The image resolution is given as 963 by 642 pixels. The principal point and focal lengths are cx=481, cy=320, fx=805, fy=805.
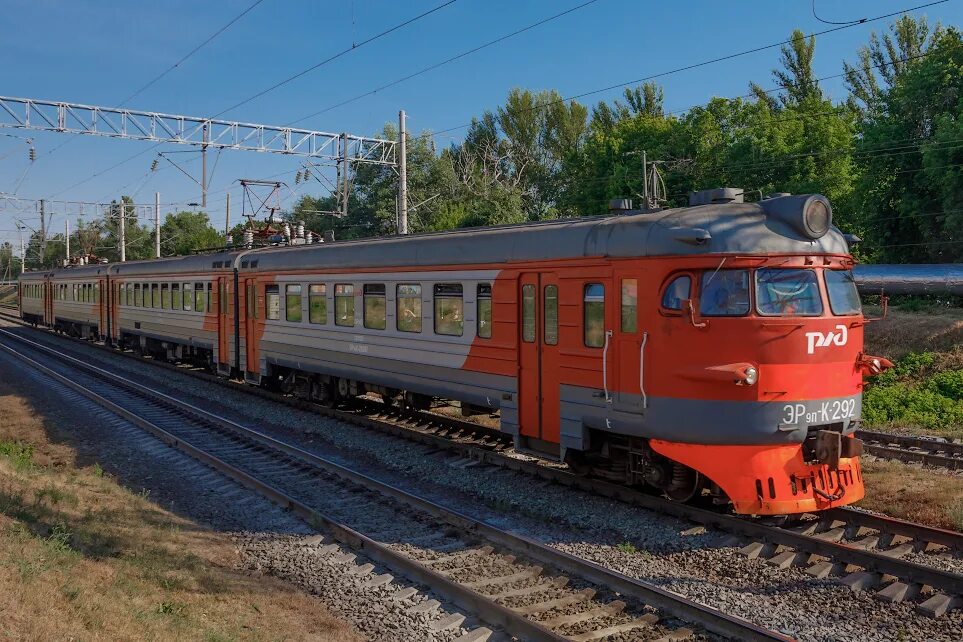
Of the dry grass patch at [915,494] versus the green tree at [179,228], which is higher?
the green tree at [179,228]

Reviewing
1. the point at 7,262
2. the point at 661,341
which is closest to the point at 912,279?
the point at 661,341

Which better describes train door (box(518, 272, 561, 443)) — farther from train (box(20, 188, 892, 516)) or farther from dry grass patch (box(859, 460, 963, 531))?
dry grass patch (box(859, 460, 963, 531))

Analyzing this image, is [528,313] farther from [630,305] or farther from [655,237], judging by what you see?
[655,237]

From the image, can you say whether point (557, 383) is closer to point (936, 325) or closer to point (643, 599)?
point (643, 599)

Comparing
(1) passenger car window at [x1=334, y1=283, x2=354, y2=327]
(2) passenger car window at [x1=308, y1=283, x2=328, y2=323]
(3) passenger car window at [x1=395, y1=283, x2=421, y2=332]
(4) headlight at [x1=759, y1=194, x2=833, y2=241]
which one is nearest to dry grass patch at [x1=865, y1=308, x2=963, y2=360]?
(4) headlight at [x1=759, y1=194, x2=833, y2=241]

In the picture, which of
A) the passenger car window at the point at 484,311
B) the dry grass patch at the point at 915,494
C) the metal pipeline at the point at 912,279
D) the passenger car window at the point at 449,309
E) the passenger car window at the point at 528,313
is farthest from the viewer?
the metal pipeline at the point at 912,279

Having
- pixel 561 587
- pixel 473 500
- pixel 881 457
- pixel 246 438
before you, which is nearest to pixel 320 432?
pixel 246 438

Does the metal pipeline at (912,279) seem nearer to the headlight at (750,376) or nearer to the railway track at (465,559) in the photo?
the headlight at (750,376)

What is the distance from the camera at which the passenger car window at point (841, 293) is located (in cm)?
869

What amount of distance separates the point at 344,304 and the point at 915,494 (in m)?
9.92

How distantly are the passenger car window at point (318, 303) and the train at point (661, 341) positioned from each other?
7.05 feet

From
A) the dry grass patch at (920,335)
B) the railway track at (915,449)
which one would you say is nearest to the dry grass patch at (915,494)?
the railway track at (915,449)

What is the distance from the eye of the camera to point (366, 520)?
9.48 metres

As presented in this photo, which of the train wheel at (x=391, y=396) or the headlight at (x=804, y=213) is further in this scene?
the train wheel at (x=391, y=396)
